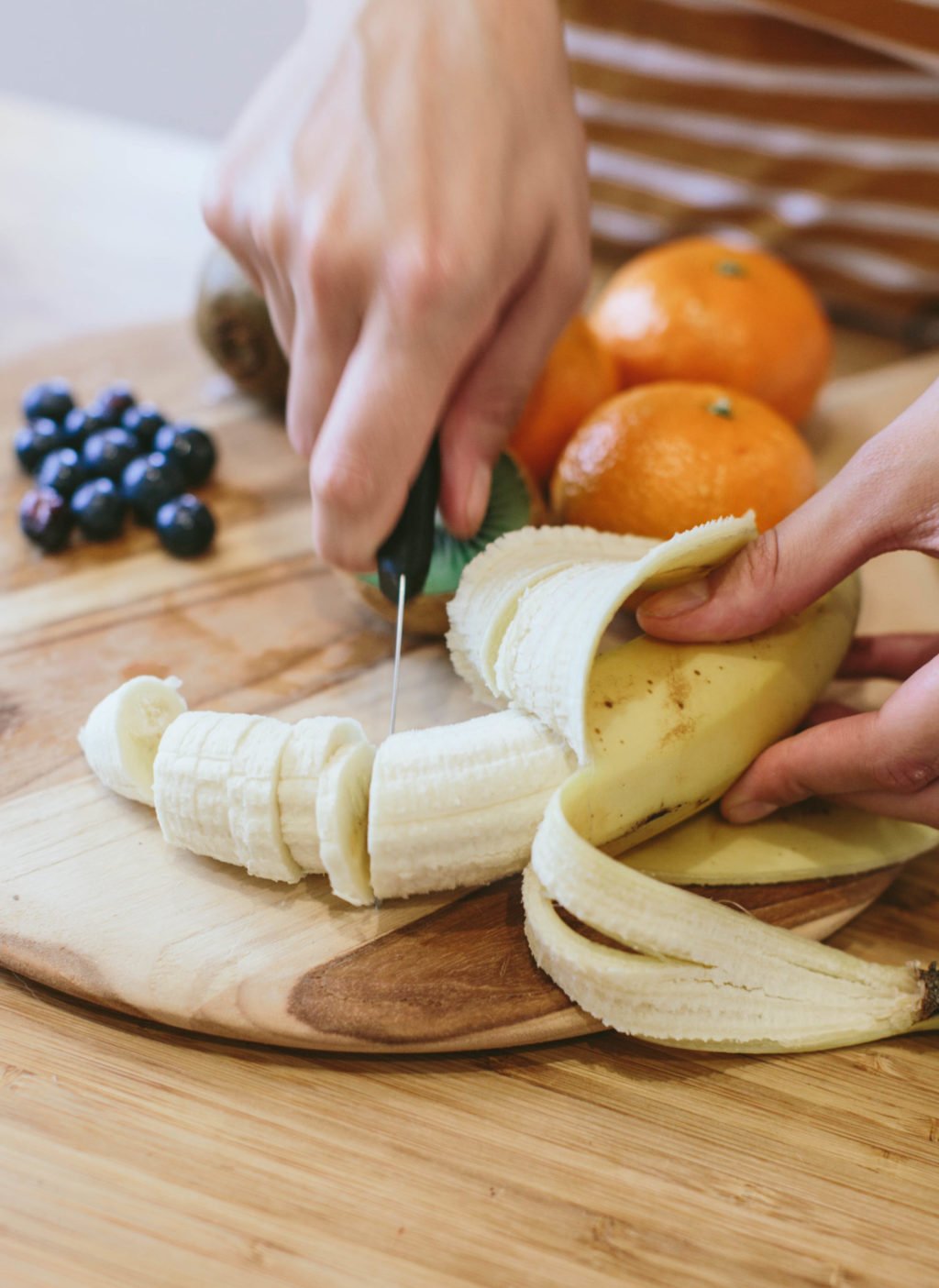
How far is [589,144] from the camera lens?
190 centimetres

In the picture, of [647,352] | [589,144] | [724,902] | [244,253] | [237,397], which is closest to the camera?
[724,902]

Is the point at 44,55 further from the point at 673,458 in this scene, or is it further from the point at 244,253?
the point at 673,458

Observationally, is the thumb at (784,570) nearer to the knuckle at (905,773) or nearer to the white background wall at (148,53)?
the knuckle at (905,773)

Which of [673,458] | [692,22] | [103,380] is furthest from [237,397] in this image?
[692,22]

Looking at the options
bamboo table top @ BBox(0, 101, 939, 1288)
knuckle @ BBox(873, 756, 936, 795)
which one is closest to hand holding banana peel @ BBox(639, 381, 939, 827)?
knuckle @ BBox(873, 756, 936, 795)

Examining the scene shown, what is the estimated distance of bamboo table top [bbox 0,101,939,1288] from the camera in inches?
30.5

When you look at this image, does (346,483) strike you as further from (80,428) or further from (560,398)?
(80,428)

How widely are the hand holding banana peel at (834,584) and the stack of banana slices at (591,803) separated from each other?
28mm

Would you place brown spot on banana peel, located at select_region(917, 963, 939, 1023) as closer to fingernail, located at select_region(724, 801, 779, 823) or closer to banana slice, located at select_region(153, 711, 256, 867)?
fingernail, located at select_region(724, 801, 779, 823)

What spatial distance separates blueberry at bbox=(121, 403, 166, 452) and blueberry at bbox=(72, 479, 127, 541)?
127 millimetres

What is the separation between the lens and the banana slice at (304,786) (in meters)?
0.94

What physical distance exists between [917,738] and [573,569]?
1.10 ft

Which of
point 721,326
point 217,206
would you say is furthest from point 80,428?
point 721,326

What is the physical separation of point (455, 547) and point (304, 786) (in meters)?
0.39
